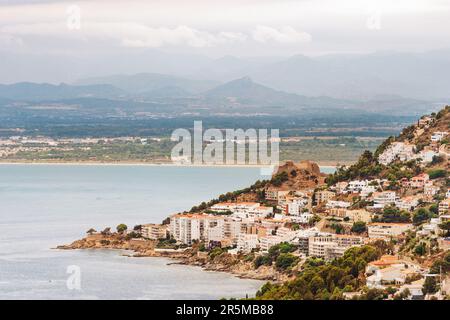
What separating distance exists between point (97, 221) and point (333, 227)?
5.85 meters

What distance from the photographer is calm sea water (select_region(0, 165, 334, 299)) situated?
496 inches

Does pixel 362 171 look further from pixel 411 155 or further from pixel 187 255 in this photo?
pixel 187 255

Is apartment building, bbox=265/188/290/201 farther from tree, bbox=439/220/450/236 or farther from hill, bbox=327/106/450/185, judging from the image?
tree, bbox=439/220/450/236

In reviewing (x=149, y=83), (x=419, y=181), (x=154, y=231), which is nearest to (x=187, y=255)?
(x=154, y=231)

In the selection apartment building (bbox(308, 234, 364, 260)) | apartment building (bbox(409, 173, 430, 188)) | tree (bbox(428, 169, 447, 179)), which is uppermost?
tree (bbox(428, 169, 447, 179))

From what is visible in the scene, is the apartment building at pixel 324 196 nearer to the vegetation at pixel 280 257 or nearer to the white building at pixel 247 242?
the white building at pixel 247 242

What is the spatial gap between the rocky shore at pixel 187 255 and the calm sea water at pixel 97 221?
23 cm

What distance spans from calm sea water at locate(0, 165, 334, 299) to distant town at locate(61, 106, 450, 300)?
1.88 feet

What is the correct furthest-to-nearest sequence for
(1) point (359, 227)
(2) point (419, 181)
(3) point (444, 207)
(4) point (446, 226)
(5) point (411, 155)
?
(5) point (411, 155), (2) point (419, 181), (1) point (359, 227), (3) point (444, 207), (4) point (446, 226)

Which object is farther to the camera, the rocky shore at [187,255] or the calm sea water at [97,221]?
the rocky shore at [187,255]

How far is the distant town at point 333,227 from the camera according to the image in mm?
11312

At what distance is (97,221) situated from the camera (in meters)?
20.1

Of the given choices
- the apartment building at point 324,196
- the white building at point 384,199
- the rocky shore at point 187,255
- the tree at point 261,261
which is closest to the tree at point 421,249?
the rocky shore at point 187,255

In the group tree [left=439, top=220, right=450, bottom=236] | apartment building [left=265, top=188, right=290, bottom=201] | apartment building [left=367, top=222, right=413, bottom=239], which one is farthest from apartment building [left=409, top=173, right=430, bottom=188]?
tree [left=439, top=220, right=450, bottom=236]
